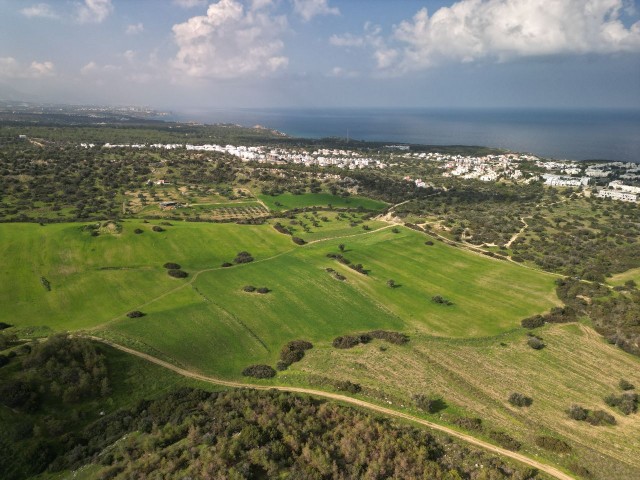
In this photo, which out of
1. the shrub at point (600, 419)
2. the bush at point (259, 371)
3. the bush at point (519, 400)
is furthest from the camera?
the bush at point (259, 371)

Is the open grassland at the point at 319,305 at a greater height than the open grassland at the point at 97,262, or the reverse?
the open grassland at the point at 97,262

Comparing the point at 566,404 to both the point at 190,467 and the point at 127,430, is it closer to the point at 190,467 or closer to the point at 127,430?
the point at 190,467

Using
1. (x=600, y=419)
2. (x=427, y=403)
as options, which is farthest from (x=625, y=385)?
(x=427, y=403)

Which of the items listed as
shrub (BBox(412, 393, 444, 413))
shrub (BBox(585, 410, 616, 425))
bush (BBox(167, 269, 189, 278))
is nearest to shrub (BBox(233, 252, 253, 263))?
bush (BBox(167, 269, 189, 278))

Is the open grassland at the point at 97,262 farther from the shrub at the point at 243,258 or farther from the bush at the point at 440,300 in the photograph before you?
the bush at the point at 440,300

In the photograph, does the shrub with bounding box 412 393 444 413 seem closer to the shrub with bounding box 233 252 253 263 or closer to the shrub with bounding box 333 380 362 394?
the shrub with bounding box 333 380 362 394

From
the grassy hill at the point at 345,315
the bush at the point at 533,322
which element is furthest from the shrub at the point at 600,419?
the bush at the point at 533,322

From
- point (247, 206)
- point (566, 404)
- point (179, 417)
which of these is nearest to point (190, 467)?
point (179, 417)
